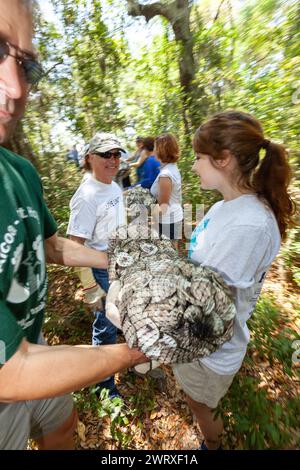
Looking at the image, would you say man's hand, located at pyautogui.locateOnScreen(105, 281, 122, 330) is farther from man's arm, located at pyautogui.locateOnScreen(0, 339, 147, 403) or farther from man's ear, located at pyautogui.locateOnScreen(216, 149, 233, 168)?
man's ear, located at pyautogui.locateOnScreen(216, 149, 233, 168)

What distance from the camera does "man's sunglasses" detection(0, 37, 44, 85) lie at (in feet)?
3.20

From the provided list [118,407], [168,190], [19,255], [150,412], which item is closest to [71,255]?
[19,255]

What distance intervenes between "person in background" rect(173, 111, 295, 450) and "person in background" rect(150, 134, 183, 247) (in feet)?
6.20

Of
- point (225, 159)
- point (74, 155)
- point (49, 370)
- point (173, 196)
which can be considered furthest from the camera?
point (74, 155)

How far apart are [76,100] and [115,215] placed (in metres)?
3.98

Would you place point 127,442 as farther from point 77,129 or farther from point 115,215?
point 77,129

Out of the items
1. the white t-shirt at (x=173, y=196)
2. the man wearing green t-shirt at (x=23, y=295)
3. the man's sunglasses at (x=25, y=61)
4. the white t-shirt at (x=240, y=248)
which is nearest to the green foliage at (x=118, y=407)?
the man wearing green t-shirt at (x=23, y=295)

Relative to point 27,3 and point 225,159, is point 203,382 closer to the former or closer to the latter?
point 225,159

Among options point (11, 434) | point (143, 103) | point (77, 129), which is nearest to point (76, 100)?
point (77, 129)

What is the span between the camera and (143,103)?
21.7ft

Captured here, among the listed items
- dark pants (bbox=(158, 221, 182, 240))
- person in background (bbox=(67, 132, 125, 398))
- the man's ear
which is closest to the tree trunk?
person in background (bbox=(67, 132, 125, 398))

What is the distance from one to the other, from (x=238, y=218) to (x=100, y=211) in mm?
1473

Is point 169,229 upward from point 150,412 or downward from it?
upward

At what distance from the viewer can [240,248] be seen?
3.90 ft
